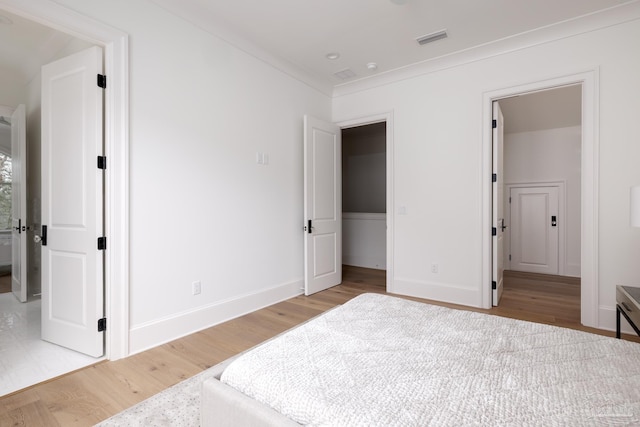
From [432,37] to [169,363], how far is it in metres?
3.76

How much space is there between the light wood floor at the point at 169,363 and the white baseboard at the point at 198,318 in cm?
7

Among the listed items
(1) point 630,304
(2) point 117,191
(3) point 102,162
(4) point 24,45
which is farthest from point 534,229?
(4) point 24,45

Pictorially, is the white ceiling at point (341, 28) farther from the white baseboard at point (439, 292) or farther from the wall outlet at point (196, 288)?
the white baseboard at point (439, 292)

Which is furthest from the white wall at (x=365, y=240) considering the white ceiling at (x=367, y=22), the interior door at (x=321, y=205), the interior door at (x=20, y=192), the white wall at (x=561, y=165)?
the interior door at (x=20, y=192)

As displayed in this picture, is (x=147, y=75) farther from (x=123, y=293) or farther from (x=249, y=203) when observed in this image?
(x=123, y=293)

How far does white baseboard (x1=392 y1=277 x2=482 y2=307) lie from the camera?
11.6 ft

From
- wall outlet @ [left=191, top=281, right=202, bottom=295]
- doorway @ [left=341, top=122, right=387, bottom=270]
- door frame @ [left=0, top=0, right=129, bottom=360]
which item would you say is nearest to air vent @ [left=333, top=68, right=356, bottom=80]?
doorway @ [left=341, top=122, right=387, bottom=270]

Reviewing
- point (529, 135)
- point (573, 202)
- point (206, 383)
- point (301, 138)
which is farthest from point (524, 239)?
point (206, 383)

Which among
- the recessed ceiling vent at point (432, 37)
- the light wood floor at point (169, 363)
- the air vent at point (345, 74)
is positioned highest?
the air vent at point (345, 74)

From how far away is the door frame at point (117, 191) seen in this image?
2293 millimetres

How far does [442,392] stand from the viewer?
1.02 meters

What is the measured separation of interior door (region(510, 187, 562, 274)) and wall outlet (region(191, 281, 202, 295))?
539cm

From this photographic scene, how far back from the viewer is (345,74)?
402 cm

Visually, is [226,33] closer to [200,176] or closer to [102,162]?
[200,176]
